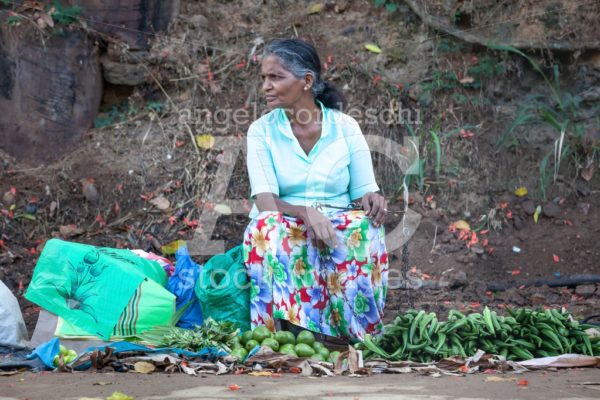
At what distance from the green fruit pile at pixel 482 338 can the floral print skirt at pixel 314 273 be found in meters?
0.32

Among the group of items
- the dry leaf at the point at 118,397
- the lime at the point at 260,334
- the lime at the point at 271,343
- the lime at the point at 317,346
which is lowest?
the dry leaf at the point at 118,397

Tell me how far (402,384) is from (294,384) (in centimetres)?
40

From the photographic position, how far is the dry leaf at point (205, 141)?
20.3 feet

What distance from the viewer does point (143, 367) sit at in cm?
352

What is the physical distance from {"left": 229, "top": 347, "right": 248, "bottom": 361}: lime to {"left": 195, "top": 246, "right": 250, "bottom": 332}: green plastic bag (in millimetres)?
454

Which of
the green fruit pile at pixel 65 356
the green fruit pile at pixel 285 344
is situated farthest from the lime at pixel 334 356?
the green fruit pile at pixel 65 356

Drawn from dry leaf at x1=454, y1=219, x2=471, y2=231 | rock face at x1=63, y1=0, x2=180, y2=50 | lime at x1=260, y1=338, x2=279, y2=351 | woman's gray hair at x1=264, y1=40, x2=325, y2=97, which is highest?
rock face at x1=63, y1=0, x2=180, y2=50

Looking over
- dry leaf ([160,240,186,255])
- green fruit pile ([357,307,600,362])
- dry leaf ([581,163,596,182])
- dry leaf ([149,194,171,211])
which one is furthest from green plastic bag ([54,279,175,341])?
dry leaf ([581,163,596,182])

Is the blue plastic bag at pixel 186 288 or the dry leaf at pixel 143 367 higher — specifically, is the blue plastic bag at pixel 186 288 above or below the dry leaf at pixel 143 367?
above

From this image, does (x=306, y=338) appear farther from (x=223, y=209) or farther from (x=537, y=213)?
(x=537, y=213)

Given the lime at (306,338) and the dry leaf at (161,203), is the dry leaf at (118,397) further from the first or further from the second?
Result: the dry leaf at (161,203)

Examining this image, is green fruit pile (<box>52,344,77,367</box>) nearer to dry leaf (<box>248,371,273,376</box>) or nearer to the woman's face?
dry leaf (<box>248,371,273,376</box>)

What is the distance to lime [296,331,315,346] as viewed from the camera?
4.00 m

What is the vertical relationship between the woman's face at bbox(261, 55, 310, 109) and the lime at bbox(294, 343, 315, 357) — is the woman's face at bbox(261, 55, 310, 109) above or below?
above
